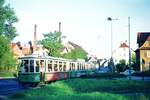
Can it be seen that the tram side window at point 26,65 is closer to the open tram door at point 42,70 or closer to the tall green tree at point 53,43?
the open tram door at point 42,70

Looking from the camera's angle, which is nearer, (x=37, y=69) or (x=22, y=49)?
(x=37, y=69)

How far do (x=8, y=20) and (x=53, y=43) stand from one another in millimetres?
10403

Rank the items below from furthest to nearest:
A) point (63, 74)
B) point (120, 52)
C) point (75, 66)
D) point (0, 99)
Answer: point (120, 52), point (75, 66), point (63, 74), point (0, 99)

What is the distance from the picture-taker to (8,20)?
62.8 m

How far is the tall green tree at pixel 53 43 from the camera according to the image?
6919 cm

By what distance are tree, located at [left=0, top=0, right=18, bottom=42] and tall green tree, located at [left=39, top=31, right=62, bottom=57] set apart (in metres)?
8.33

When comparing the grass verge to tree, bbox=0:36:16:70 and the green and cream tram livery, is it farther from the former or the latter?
tree, bbox=0:36:16:70

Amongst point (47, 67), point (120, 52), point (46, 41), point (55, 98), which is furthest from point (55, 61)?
point (120, 52)

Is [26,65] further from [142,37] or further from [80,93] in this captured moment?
[142,37]

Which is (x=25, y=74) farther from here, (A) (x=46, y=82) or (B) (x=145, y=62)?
(B) (x=145, y=62)

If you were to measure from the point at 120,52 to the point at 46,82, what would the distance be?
12149 cm

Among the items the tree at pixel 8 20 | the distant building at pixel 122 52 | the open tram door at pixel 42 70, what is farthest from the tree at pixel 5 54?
the distant building at pixel 122 52

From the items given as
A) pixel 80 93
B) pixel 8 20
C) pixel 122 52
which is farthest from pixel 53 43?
pixel 122 52

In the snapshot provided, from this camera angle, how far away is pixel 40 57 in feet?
107
